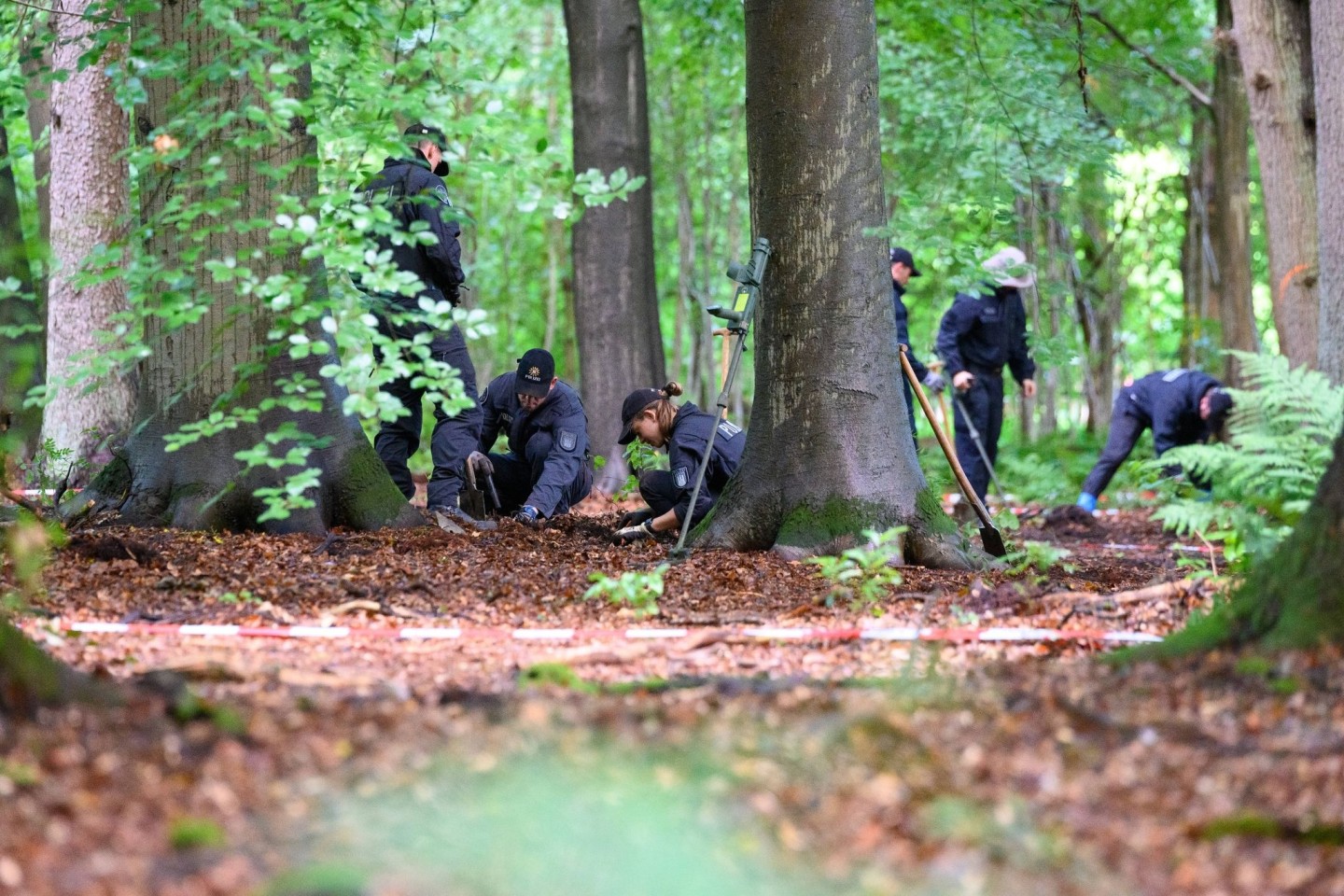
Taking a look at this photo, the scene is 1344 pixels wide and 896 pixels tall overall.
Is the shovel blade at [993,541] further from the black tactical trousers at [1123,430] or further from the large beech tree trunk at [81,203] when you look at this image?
the large beech tree trunk at [81,203]

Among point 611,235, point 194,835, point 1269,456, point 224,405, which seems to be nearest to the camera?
point 194,835

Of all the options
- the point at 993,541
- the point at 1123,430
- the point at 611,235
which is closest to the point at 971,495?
the point at 993,541

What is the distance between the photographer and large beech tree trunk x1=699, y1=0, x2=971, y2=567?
620 centimetres

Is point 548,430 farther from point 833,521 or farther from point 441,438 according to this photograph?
point 833,521

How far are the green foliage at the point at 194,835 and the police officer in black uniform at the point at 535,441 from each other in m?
5.08

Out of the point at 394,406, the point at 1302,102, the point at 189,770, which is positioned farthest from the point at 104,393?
the point at 1302,102

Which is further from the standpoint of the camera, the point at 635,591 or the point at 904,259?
the point at 904,259

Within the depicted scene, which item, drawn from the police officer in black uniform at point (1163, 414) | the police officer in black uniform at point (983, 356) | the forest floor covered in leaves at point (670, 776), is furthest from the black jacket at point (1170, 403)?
the forest floor covered in leaves at point (670, 776)

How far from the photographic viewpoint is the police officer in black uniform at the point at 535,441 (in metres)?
7.75

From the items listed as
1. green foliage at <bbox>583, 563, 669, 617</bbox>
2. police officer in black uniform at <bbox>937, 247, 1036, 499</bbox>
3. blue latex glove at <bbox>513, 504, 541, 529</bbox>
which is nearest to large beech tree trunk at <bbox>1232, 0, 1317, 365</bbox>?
police officer in black uniform at <bbox>937, 247, 1036, 499</bbox>

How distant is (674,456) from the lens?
23.9 ft

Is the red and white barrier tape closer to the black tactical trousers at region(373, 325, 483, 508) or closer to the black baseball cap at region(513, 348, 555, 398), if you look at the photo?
the black tactical trousers at region(373, 325, 483, 508)

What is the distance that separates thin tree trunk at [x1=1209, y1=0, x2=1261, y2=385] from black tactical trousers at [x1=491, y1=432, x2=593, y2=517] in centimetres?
811

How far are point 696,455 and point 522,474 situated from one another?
150 centimetres
